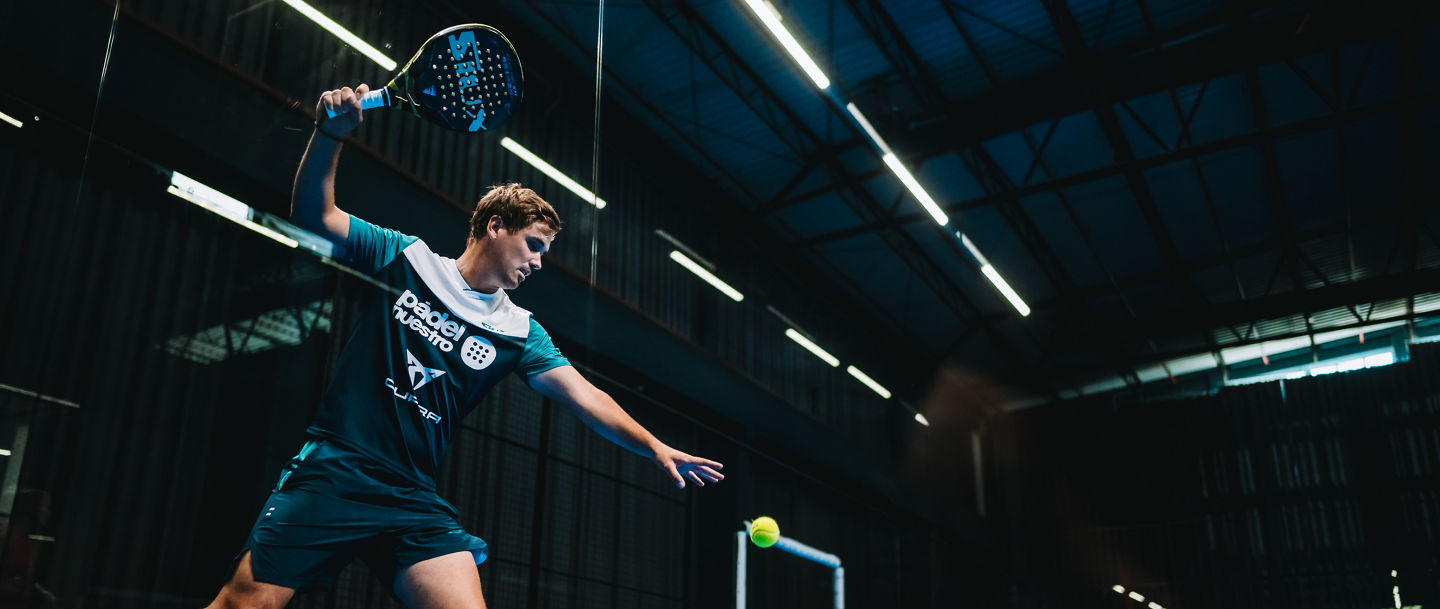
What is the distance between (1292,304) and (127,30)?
13.6 m

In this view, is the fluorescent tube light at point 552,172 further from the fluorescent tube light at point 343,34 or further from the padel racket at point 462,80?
the padel racket at point 462,80

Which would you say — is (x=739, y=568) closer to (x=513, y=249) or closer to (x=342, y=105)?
(x=513, y=249)

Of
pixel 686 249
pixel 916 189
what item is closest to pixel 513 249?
pixel 916 189

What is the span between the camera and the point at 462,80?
9.52 ft

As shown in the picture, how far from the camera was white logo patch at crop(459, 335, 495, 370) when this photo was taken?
2.59 metres

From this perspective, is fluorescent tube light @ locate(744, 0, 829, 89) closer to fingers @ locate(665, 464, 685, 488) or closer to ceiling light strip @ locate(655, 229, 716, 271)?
ceiling light strip @ locate(655, 229, 716, 271)

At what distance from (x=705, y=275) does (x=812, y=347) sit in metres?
2.82

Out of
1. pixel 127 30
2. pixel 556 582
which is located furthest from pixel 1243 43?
pixel 127 30

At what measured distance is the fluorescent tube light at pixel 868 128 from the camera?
955 centimetres

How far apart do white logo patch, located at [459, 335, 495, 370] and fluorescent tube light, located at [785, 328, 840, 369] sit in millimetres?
10977

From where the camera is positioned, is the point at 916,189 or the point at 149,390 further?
the point at 916,189

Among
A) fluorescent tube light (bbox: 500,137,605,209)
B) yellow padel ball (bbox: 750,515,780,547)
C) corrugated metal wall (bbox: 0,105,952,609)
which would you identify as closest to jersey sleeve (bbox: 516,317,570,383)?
corrugated metal wall (bbox: 0,105,952,609)

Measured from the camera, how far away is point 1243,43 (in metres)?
8.97

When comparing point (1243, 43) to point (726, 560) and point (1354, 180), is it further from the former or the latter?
point (726, 560)
